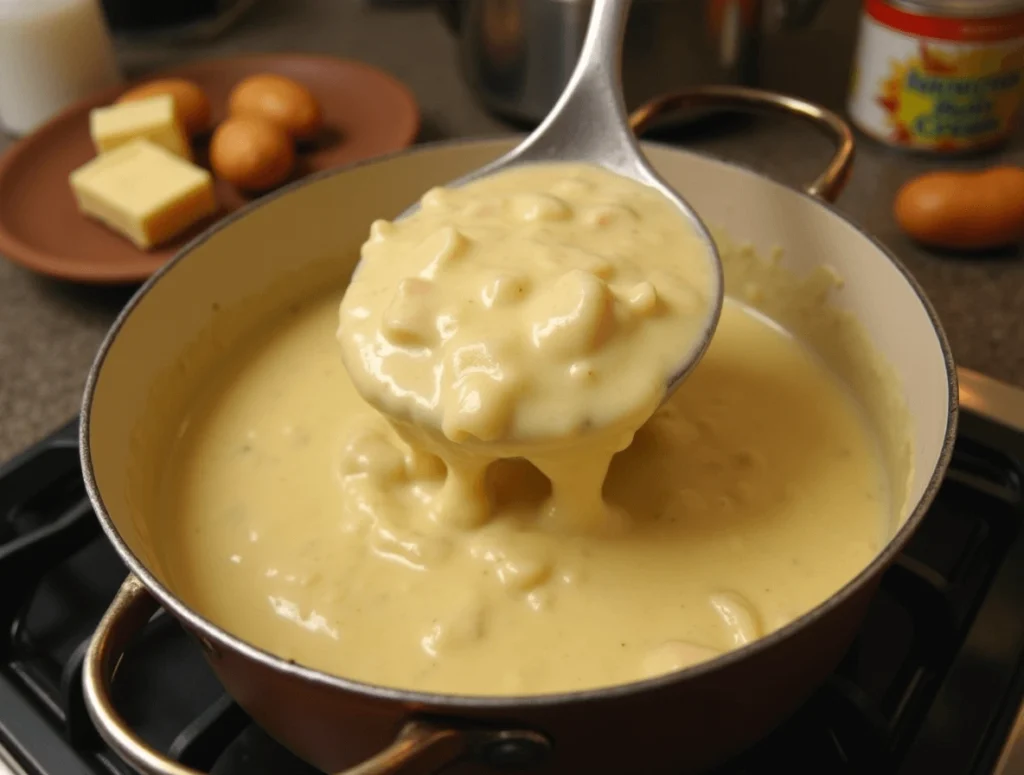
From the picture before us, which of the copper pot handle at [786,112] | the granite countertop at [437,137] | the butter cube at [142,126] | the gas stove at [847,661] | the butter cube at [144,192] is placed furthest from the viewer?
the butter cube at [142,126]

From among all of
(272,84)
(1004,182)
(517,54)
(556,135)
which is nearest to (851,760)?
(556,135)

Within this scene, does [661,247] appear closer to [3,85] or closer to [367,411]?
[367,411]

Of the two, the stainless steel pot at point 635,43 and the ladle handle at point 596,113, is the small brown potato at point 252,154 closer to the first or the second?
the stainless steel pot at point 635,43

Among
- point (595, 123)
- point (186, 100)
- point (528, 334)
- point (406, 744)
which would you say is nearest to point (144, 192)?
point (186, 100)

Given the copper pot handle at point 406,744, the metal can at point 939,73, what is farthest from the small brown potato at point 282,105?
the copper pot handle at point 406,744

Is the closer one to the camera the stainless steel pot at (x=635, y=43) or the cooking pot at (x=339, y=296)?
the cooking pot at (x=339, y=296)

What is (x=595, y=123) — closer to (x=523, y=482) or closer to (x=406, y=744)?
(x=523, y=482)
